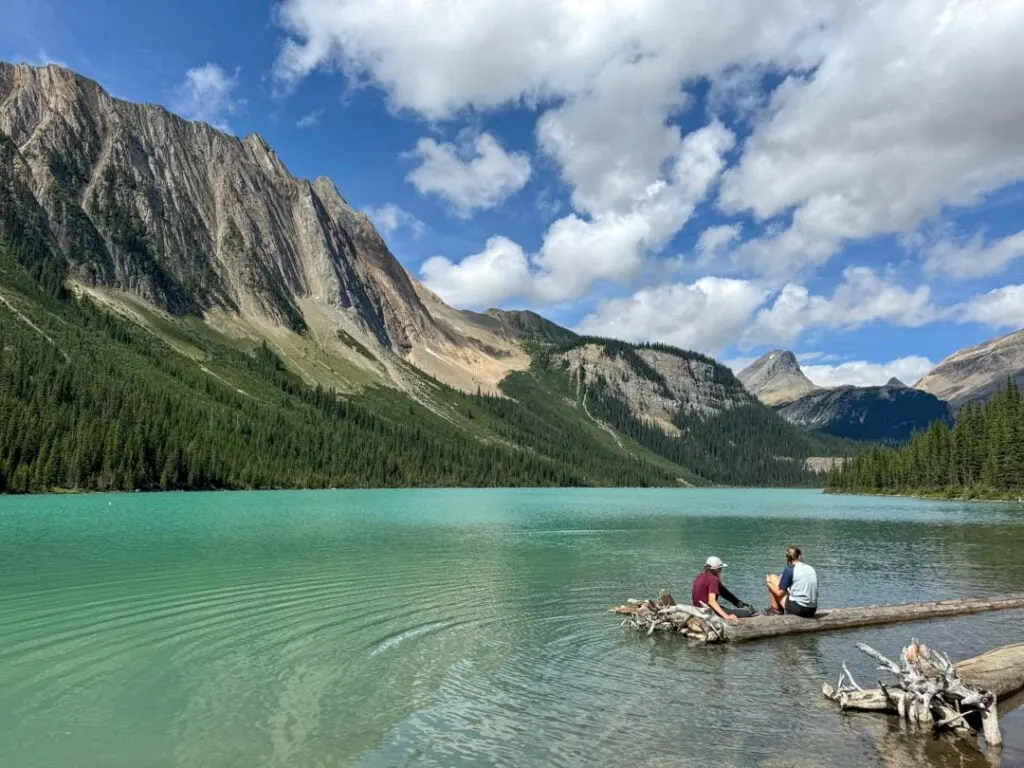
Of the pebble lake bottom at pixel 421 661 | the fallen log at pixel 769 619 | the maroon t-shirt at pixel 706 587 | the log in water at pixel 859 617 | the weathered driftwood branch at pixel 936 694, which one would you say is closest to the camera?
the pebble lake bottom at pixel 421 661

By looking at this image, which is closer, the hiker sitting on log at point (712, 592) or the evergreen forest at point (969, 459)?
the hiker sitting on log at point (712, 592)

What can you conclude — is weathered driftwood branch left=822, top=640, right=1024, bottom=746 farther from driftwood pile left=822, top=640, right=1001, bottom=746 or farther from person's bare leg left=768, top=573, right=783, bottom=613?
person's bare leg left=768, top=573, right=783, bottom=613

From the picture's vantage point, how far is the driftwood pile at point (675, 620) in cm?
2545

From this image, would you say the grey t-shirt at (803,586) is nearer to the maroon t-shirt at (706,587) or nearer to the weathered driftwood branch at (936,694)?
the maroon t-shirt at (706,587)

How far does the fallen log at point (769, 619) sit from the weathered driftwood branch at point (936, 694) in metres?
6.89

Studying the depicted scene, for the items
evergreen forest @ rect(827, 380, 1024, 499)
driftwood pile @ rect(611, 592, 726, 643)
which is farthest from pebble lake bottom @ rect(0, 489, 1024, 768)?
evergreen forest @ rect(827, 380, 1024, 499)

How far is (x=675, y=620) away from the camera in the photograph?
26625 mm

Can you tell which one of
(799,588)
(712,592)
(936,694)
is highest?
(799,588)

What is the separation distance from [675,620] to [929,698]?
1070cm

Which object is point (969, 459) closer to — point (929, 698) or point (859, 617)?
point (859, 617)

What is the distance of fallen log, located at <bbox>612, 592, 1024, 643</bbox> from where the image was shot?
2566 centimetres

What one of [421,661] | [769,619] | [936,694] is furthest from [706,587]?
[421,661]

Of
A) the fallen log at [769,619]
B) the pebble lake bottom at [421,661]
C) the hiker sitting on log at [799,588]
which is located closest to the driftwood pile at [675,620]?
the fallen log at [769,619]

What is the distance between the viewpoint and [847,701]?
17.8 meters
